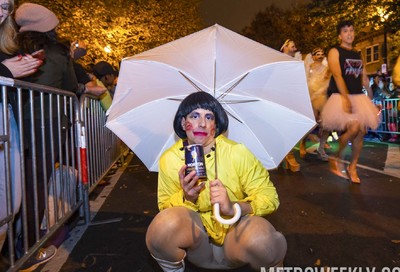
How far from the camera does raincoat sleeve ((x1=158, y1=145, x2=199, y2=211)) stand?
8.80 ft

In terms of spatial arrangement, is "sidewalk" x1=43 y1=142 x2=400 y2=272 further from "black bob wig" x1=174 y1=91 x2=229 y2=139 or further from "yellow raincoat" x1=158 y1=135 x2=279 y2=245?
"black bob wig" x1=174 y1=91 x2=229 y2=139

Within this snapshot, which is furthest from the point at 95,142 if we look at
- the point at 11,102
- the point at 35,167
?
the point at 11,102

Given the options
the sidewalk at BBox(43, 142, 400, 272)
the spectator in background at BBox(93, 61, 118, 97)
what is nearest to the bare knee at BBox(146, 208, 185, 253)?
the sidewalk at BBox(43, 142, 400, 272)

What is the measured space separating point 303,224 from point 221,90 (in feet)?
6.66

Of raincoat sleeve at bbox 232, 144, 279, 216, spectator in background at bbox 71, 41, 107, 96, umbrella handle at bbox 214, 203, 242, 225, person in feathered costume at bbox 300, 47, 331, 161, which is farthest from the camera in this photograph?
person in feathered costume at bbox 300, 47, 331, 161

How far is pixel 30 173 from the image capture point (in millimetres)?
3260

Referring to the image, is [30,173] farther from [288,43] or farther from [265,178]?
[288,43]

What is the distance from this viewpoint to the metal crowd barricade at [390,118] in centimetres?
1147

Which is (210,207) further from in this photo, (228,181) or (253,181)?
(253,181)

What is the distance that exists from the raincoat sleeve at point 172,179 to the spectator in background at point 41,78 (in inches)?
45.1

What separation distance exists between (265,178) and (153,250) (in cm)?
87

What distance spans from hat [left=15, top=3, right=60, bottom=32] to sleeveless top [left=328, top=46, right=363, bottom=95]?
419 centimetres

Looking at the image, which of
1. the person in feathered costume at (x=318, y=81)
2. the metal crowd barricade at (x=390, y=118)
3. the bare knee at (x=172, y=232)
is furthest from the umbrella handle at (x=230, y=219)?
the metal crowd barricade at (x=390, y=118)

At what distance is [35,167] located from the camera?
124 inches
